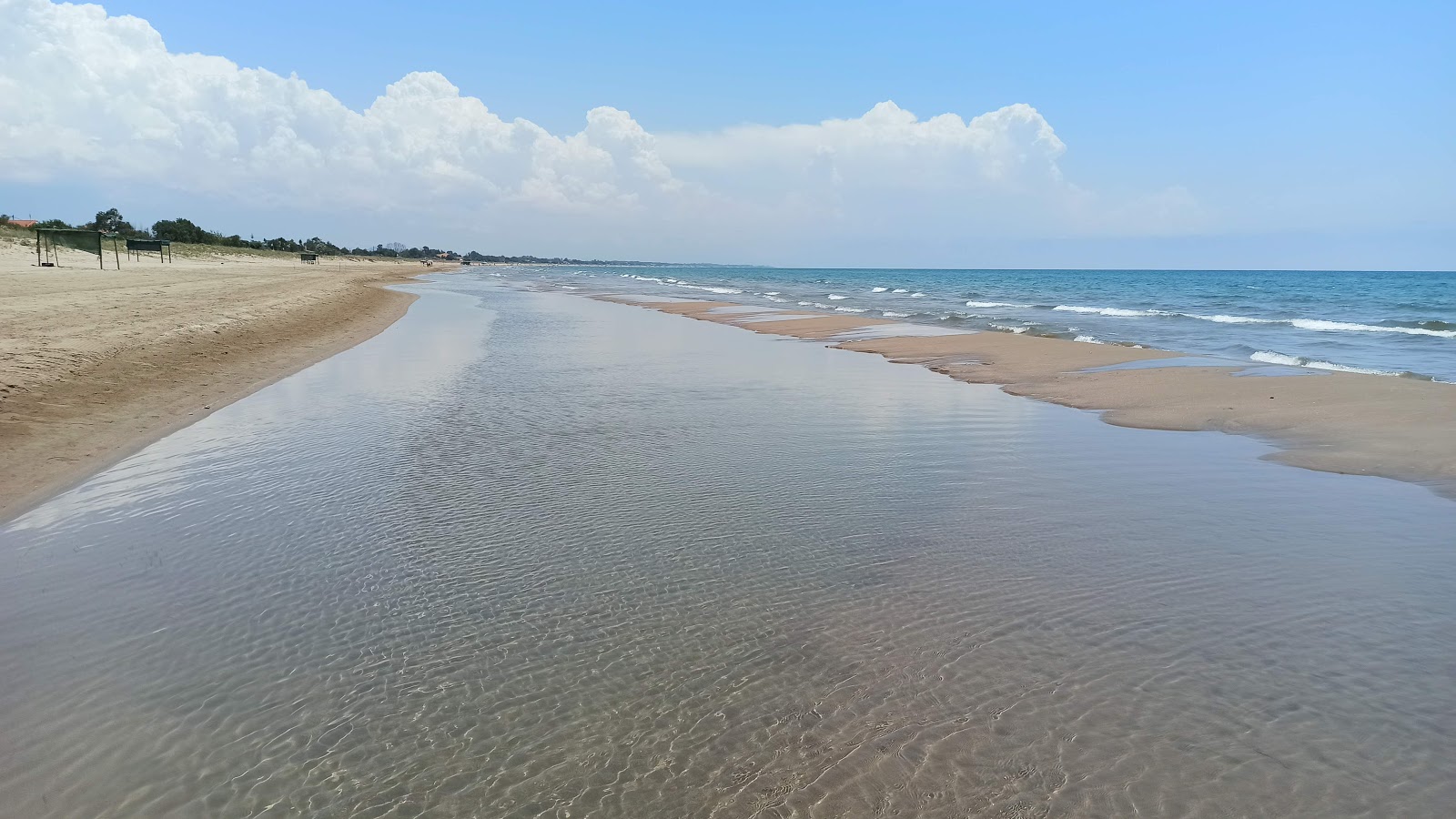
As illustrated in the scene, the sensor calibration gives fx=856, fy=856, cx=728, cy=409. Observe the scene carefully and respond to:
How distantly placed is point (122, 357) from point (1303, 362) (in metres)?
23.1

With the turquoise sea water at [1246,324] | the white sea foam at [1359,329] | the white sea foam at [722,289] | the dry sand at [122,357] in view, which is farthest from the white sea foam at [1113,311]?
the dry sand at [122,357]

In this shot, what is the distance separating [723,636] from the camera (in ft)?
15.9

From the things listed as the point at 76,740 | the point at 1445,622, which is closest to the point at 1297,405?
the point at 1445,622

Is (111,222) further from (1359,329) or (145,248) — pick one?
(1359,329)

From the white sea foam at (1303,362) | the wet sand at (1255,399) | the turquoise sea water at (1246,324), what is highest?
the turquoise sea water at (1246,324)

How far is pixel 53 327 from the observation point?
1712 cm

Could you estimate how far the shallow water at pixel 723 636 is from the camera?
3549 millimetres

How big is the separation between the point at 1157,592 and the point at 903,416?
21.4 feet

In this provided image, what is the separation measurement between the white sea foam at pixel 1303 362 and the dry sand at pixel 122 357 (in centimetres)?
2015

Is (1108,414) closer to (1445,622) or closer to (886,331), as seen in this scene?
(1445,622)

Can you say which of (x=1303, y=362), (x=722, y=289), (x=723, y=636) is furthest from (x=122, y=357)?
(x=722, y=289)

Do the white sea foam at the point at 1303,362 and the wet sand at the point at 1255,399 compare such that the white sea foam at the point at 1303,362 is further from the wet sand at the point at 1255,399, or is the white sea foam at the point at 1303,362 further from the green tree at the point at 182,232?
the green tree at the point at 182,232

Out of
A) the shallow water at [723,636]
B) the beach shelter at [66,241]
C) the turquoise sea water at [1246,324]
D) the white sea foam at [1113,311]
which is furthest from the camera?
the beach shelter at [66,241]

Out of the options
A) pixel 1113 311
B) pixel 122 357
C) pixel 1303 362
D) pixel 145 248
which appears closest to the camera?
pixel 122 357
